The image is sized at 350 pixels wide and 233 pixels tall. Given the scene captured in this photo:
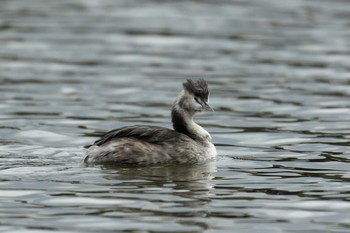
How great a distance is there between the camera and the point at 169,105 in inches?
724

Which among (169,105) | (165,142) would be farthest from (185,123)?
(169,105)

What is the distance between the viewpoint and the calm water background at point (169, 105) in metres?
10.6

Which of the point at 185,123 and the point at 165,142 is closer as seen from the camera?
the point at 165,142

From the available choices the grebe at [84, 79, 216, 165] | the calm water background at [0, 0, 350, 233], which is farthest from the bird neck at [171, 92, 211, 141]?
the calm water background at [0, 0, 350, 233]

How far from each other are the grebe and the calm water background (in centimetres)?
23

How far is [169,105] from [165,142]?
16.5 feet

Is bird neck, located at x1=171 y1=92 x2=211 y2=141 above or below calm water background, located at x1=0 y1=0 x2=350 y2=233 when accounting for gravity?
above

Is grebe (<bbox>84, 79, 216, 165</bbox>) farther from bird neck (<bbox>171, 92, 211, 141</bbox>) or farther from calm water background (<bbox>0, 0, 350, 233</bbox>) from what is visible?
calm water background (<bbox>0, 0, 350, 233</bbox>)

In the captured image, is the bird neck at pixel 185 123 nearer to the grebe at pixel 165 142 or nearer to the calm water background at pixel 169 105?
the grebe at pixel 165 142

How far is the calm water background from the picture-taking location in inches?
419

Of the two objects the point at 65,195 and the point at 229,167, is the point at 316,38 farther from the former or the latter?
the point at 65,195

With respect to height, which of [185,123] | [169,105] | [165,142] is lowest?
[169,105]

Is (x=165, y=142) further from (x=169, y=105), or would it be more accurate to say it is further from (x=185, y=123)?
(x=169, y=105)

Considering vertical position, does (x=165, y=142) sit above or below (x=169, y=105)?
above
